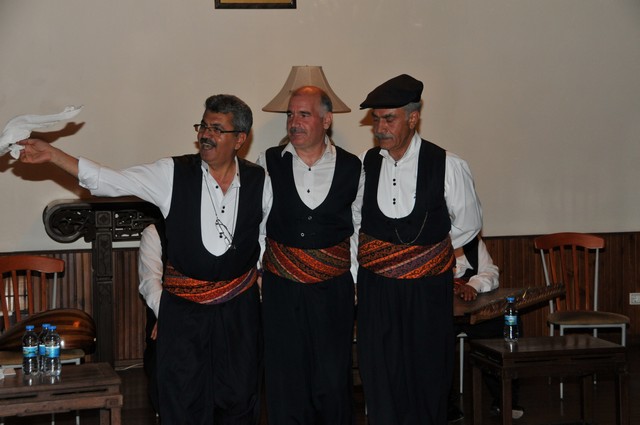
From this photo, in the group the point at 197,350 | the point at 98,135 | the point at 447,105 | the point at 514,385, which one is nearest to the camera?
the point at 197,350

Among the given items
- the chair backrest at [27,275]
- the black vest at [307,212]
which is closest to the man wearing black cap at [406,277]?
the black vest at [307,212]

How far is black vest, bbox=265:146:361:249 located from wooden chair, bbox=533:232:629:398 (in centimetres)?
222

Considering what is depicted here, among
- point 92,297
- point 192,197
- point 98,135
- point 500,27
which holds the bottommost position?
point 92,297

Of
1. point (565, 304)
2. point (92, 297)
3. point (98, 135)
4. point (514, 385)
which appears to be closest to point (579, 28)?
point (565, 304)

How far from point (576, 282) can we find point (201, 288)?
320cm

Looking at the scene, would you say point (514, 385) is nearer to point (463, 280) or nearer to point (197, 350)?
point (463, 280)

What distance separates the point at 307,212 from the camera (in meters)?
4.05

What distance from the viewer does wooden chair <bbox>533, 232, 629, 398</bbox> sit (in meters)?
5.82

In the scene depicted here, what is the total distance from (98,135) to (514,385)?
10.6ft

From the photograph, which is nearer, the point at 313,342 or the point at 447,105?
the point at 313,342

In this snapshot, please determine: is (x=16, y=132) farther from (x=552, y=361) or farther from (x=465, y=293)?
(x=552, y=361)

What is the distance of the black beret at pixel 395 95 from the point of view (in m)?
4.09

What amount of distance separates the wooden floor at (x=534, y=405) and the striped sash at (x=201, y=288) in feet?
5.56

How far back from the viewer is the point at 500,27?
688cm
